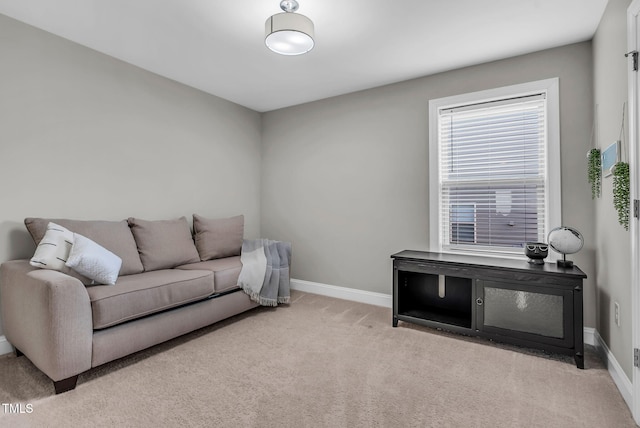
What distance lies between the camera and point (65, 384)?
1.93 metres

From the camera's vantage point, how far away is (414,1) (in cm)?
219

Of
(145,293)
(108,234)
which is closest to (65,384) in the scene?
(145,293)

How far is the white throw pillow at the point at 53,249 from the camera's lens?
2180 mm

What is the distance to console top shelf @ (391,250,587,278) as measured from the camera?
2355 mm

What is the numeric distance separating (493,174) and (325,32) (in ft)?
6.55

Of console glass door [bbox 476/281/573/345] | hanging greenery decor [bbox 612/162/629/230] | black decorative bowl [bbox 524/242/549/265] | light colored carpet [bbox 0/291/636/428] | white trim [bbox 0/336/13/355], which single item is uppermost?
hanging greenery decor [bbox 612/162/629/230]

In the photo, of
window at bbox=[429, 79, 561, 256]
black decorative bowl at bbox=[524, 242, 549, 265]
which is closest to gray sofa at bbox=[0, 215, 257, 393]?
window at bbox=[429, 79, 561, 256]

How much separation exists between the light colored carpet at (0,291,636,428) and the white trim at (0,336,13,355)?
7 centimetres

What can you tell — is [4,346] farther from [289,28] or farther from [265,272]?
[289,28]

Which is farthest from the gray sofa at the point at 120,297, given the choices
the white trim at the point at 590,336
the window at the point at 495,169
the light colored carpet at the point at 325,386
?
the white trim at the point at 590,336

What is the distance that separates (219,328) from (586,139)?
11.6 ft

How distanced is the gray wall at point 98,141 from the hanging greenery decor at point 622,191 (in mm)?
3724

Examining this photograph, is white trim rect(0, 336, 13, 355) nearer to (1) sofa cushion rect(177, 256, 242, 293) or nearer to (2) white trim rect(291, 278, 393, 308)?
(1) sofa cushion rect(177, 256, 242, 293)

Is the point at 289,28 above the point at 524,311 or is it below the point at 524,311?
above
